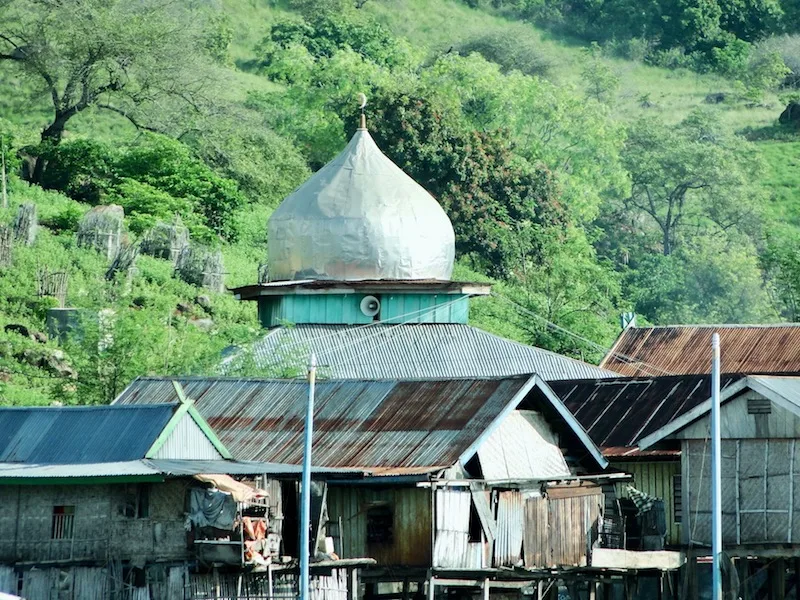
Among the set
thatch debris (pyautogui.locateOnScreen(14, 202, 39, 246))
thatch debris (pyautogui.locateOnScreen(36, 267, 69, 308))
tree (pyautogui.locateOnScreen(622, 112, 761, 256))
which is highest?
tree (pyautogui.locateOnScreen(622, 112, 761, 256))

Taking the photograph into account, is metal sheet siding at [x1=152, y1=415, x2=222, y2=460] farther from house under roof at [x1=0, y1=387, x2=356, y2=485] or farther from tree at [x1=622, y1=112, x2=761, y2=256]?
tree at [x1=622, y1=112, x2=761, y2=256]

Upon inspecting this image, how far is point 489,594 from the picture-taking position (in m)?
42.2

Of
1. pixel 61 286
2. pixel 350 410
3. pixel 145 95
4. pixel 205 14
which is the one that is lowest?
pixel 350 410

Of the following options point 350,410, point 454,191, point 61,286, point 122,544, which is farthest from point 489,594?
point 454,191

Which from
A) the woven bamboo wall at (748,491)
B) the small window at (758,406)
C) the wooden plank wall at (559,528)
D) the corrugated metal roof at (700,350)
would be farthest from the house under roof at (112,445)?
the corrugated metal roof at (700,350)

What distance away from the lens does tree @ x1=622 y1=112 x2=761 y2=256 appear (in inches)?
4286

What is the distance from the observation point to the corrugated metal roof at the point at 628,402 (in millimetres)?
45688

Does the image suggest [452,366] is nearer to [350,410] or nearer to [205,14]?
[350,410]

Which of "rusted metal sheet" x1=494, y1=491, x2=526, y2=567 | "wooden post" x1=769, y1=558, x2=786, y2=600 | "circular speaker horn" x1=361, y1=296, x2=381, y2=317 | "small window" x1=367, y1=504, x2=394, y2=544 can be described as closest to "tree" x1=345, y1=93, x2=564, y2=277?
"circular speaker horn" x1=361, y1=296, x2=381, y2=317

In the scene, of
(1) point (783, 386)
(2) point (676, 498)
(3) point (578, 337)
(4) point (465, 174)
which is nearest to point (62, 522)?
(2) point (676, 498)

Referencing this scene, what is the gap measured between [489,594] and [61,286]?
81.9 ft

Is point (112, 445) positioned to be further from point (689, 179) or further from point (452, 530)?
point (689, 179)

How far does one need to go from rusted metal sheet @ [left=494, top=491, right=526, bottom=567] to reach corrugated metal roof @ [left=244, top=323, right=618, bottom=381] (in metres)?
8.33

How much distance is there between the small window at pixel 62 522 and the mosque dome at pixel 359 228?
50.8 feet
